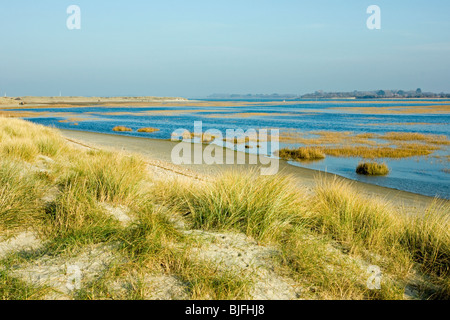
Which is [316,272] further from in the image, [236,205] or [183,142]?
[183,142]

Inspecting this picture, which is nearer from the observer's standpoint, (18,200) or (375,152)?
(18,200)

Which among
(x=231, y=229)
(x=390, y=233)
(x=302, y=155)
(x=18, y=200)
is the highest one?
(x=18, y=200)

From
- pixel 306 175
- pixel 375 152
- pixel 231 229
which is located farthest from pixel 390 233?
pixel 375 152

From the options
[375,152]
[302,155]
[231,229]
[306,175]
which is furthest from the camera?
[375,152]

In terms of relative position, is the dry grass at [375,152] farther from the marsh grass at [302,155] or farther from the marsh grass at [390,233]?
the marsh grass at [390,233]

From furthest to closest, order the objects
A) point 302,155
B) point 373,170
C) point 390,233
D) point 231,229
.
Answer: point 302,155 → point 373,170 → point 390,233 → point 231,229

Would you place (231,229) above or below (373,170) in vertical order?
above

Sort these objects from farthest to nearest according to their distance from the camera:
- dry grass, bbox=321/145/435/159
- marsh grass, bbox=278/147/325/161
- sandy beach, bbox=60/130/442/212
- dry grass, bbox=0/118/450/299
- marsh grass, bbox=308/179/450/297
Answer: dry grass, bbox=321/145/435/159 < marsh grass, bbox=278/147/325/161 < sandy beach, bbox=60/130/442/212 < marsh grass, bbox=308/179/450/297 < dry grass, bbox=0/118/450/299

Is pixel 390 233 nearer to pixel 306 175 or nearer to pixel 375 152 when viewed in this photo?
pixel 306 175

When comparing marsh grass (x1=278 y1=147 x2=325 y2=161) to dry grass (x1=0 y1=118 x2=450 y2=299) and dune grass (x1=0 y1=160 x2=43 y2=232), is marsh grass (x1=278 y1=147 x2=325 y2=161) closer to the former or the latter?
dry grass (x1=0 y1=118 x2=450 y2=299)

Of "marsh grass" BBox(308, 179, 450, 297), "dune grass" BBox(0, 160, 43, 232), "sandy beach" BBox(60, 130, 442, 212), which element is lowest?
"sandy beach" BBox(60, 130, 442, 212)

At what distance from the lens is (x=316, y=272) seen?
14.0ft

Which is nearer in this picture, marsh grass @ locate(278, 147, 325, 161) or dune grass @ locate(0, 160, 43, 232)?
dune grass @ locate(0, 160, 43, 232)

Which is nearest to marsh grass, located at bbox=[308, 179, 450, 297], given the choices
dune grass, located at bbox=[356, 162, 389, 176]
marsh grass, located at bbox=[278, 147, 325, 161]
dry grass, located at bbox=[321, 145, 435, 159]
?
dune grass, located at bbox=[356, 162, 389, 176]
